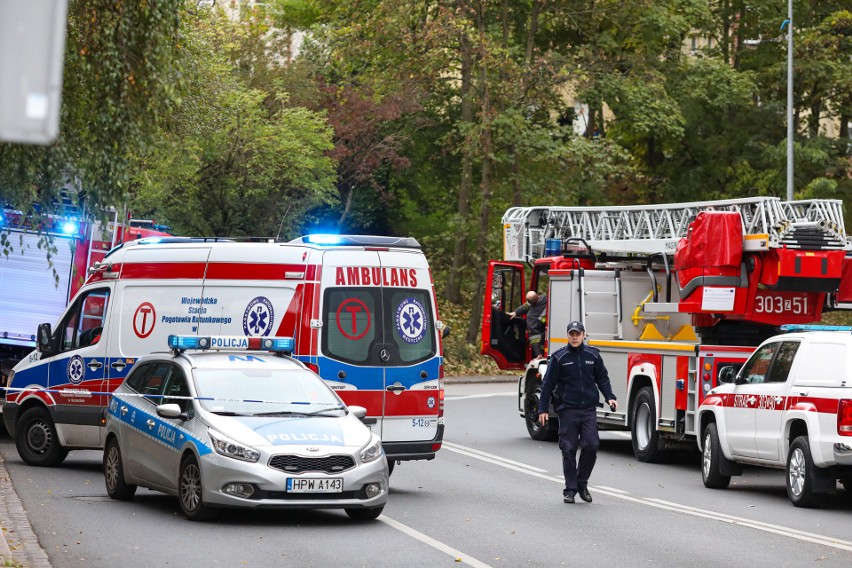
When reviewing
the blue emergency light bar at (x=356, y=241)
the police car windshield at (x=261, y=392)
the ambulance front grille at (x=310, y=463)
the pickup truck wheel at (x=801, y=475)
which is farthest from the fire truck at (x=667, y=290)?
the ambulance front grille at (x=310, y=463)

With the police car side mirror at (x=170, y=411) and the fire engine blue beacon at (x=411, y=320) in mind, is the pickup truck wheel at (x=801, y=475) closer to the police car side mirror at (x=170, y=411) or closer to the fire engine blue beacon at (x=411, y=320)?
the fire engine blue beacon at (x=411, y=320)

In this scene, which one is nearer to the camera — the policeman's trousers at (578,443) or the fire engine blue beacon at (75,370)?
the policeman's trousers at (578,443)

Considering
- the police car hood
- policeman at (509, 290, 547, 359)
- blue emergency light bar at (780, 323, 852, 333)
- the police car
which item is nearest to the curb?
the police car

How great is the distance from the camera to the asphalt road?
35.1ft

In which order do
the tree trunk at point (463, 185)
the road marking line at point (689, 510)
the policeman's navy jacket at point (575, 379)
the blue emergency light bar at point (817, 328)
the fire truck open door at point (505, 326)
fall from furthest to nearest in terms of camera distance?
the tree trunk at point (463, 185), the fire truck open door at point (505, 326), the blue emergency light bar at point (817, 328), the policeman's navy jacket at point (575, 379), the road marking line at point (689, 510)

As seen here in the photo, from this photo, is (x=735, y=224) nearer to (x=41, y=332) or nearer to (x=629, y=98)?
(x=41, y=332)

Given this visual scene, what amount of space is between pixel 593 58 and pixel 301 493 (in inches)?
1240

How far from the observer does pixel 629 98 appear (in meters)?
42.2

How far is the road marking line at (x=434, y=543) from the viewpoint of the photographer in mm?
10484

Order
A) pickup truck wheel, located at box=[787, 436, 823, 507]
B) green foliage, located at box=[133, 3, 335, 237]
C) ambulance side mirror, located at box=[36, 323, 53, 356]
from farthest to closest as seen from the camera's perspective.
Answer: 1. green foliage, located at box=[133, 3, 335, 237]
2. ambulance side mirror, located at box=[36, 323, 53, 356]
3. pickup truck wheel, located at box=[787, 436, 823, 507]

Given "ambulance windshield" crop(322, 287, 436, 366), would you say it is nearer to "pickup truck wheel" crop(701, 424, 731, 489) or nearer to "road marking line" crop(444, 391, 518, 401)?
"pickup truck wheel" crop(701, 424, 731, 489)

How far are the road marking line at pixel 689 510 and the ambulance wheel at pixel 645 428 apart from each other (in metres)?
1.91

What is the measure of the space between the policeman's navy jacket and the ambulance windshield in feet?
4.34

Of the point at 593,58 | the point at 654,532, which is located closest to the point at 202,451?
the point at 654,532
